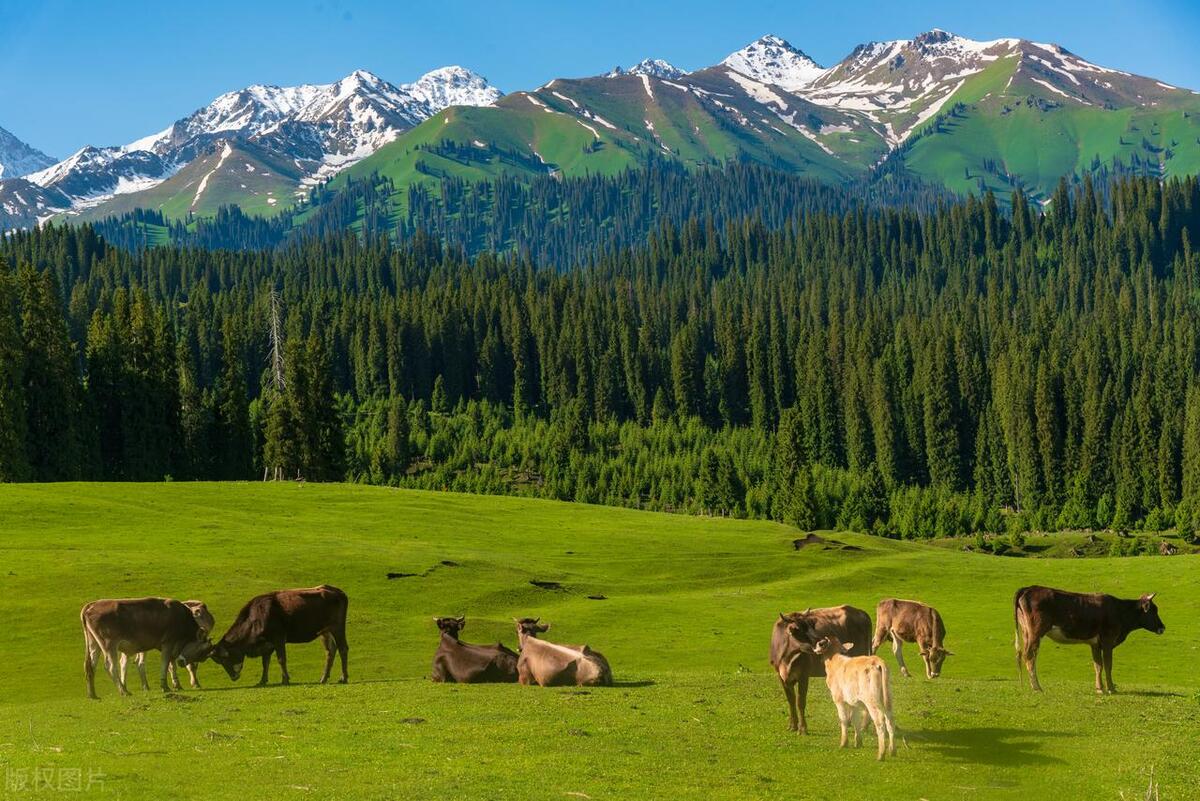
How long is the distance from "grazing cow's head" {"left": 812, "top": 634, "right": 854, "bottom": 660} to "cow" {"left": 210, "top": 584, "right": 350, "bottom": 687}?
50.0 ft

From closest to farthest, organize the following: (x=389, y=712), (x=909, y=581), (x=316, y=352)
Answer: (x=389, y=712) < (x=909, y=581) < (x=316, y=352)

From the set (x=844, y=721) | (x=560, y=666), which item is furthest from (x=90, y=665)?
(x=844, y=721)

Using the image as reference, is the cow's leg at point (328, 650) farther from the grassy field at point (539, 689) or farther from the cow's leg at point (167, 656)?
the cow's leg at point (167, 656)

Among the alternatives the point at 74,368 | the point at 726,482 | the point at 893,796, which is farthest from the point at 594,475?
the point at 893,796

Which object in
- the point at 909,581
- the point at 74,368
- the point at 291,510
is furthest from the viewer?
the point at 74,368

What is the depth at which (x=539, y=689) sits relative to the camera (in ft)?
111

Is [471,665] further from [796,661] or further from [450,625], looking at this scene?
[796,661]

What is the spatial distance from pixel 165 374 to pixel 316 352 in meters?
15.6

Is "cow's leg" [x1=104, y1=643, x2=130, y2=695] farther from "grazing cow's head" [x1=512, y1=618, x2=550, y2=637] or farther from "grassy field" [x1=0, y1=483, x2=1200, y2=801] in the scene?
"grazing cow's head" [x1=512, y1=618, x2=550, y2=637]

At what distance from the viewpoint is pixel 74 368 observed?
4161 inches

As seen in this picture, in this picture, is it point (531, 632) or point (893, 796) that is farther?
point (531, 632)

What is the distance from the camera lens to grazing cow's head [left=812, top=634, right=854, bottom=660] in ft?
89.1

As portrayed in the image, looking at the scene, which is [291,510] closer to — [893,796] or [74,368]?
[74,368]

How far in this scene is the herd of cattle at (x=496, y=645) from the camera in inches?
1276
